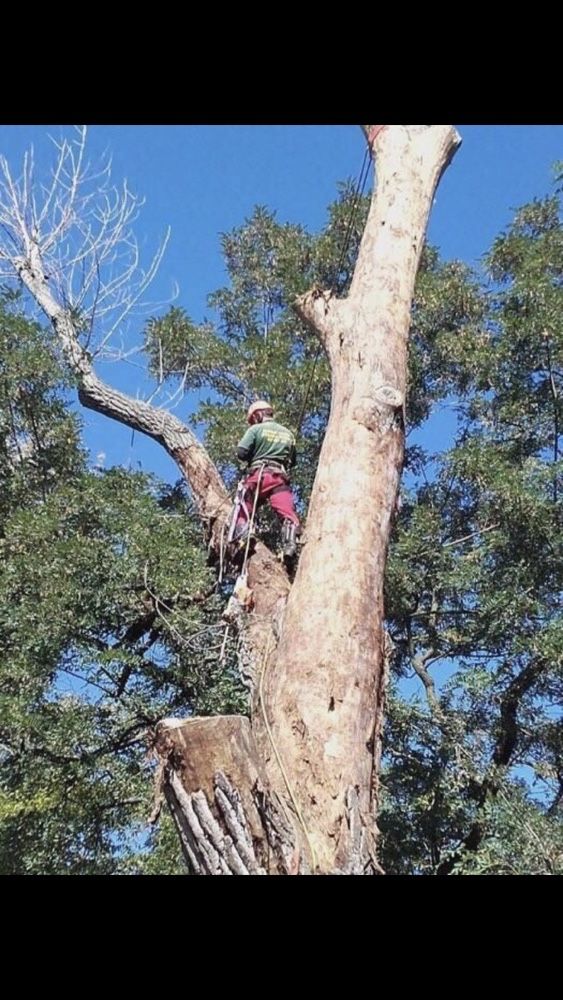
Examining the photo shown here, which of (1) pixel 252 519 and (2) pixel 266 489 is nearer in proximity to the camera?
(1) pixel 252 519

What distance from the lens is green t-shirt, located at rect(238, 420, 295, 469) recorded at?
4.88m

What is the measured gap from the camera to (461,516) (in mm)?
7449

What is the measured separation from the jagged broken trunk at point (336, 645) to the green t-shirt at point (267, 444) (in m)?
0.77

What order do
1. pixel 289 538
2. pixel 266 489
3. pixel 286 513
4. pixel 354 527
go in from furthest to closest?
pixel 266 489
pixel 286 513
pixel 289 538
pixel 354 527

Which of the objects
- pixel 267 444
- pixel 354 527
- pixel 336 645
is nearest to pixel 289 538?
pixel 267 444

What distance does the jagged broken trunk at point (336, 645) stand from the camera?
Result: 236 cm

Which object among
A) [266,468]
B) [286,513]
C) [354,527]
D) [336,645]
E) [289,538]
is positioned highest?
[266,468]

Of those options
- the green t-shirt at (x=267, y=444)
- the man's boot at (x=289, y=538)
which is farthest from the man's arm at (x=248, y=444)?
the man's boot at (x=289, y=538)

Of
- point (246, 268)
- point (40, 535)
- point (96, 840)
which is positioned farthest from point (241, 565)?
point (246, 268)

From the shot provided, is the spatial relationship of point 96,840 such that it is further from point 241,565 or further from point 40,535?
point 241,565

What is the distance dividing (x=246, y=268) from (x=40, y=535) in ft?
15.2

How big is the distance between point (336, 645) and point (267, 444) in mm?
2146

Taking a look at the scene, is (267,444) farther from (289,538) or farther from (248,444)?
(289,538)

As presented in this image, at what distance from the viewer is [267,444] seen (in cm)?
491
